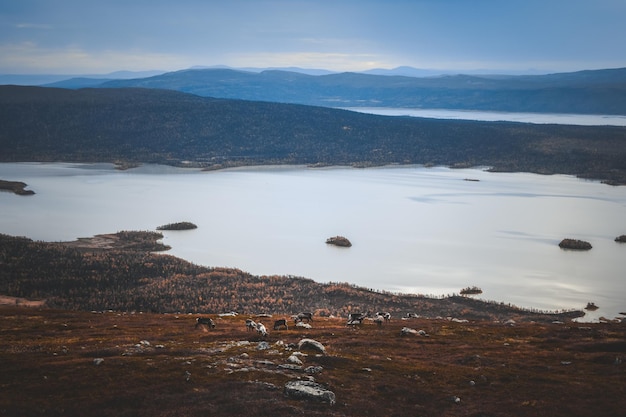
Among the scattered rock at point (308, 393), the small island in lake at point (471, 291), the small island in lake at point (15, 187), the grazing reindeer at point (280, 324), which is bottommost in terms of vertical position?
the small island in lake at point (15, 187)

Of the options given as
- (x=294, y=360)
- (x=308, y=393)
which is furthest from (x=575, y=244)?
(x=308, y=393)

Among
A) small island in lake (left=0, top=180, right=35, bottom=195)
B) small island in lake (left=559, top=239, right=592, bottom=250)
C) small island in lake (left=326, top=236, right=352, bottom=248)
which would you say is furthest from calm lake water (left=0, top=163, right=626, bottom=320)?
small island in lake (left=0, top=180, right=35, bottom=195)

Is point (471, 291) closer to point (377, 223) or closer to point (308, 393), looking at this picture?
point (377, 223)

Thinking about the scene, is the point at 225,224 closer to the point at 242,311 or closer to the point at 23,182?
the point at 242,311

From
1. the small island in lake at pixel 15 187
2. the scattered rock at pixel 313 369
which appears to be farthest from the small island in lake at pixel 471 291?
the small island in lake at pixel 15 187

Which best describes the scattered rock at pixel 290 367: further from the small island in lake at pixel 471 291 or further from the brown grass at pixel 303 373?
the small island in lake at pixel 471 291

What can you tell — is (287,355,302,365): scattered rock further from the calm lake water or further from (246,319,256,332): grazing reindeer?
the calm lake water
